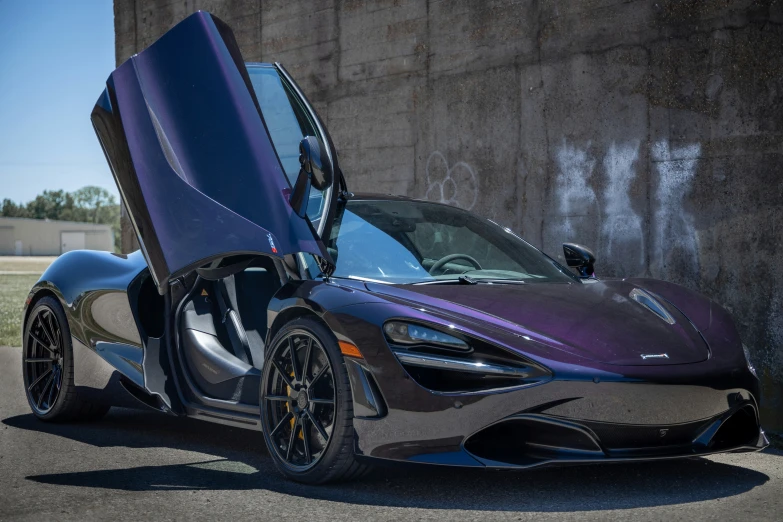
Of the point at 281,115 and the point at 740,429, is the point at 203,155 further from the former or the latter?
the point at 740,429

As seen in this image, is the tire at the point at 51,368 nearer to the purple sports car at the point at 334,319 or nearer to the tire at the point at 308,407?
the purple sports car at the point at 334,319

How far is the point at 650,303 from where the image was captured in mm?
4555

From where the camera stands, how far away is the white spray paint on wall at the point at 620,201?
7.16 metres

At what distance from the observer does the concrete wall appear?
651cm

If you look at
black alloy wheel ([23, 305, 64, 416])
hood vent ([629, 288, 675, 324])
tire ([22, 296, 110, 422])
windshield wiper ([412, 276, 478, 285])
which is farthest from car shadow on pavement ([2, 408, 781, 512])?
black alloy wheel ([23, 305, 64, 416])

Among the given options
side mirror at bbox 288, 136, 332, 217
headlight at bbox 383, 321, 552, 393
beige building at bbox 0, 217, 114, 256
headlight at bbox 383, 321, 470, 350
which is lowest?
headlight at bbox 383, 321, 552, 393

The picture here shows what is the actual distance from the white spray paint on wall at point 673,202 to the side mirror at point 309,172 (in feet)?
10.8

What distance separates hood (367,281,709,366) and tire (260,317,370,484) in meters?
0.36

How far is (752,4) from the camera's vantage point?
657 centimetres

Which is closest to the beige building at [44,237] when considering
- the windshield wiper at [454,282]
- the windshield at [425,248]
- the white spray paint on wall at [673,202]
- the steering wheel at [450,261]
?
the white spray paint on wall at [673,202]

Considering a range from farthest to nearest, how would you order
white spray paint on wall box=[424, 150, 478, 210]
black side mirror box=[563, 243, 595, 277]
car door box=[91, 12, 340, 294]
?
white spray paint on wall box=[424, 150, 478, 210] < black side mirror box=[563, 243, 595, 277] < car door box=[91, 12, 340, 294]

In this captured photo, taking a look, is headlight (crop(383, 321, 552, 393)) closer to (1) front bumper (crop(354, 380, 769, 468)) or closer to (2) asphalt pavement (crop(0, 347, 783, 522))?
(1) front bumper (crop(354, 380, 769, 468))

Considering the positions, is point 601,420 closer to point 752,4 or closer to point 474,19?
point 752,4

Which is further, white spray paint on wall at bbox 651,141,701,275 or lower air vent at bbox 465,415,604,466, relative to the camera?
white spray paint on wall at bbox 651,141,701,275
